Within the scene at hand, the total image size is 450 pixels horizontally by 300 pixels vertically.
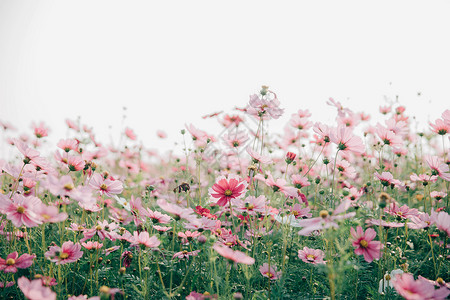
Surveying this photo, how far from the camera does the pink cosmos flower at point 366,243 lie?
4.13 feet

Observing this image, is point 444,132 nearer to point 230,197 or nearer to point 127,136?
point 230,197

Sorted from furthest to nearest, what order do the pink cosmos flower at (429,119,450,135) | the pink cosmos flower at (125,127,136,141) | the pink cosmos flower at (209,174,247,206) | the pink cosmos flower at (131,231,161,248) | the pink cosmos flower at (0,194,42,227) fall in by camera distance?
the pink cosmos flower at (125,127,136,141) → the pink cosmos flower at (429,119,450,135) → the pink cosmos flower at (209,174,247,206) → the pink cosmos flower at (131,231,161,248) → the pink cosmos flower at (0,194,42,227)

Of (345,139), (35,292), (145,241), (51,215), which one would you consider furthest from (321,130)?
(35,292)

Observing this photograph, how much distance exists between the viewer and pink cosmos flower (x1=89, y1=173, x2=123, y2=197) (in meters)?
1.48

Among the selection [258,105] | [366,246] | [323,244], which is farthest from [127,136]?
[366,246]

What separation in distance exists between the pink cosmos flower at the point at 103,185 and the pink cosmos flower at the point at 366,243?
44.2 inches

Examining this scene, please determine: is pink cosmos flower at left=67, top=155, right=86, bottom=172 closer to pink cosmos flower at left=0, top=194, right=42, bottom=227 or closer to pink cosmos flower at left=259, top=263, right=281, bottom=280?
pink cosmos flower at left=0, top=194, right=42, bottom=227

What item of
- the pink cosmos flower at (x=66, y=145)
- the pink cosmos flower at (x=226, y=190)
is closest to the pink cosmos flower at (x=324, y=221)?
the pink cosmos flower at (x=226, y=190)

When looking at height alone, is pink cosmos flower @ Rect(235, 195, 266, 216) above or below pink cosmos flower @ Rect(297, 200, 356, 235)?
below

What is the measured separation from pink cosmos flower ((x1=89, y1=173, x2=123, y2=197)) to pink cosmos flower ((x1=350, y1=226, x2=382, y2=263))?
112 centimetres

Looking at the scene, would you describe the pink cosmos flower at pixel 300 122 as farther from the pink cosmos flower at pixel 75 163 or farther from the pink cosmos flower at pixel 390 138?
the pink cosmos flower at pixel 75 163

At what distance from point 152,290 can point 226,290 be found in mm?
455

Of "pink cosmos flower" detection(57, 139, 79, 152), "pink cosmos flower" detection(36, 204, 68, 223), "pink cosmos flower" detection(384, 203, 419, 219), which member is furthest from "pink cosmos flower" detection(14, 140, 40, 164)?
"pink cosmos flower" detection(384, 203, 419, 219)

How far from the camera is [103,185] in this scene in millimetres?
1495
